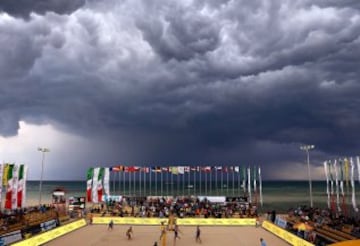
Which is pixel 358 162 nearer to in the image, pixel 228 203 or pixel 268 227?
pixel 268 227

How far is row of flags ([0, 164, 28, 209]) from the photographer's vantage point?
4078 cm

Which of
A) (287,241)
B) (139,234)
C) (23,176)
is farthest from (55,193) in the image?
(287,241)

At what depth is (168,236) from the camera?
129 feet

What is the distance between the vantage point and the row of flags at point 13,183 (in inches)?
1605

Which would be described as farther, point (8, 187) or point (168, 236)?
point (8, 187)

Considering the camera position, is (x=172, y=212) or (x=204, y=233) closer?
(x=204, y=233)

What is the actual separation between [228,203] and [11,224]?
3462cm

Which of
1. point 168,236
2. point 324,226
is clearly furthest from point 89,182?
point 324,226

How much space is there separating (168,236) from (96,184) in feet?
69.4

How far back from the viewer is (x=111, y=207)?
57.8m

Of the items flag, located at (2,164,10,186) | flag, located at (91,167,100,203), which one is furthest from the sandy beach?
flag, located at (91,167,100,203)

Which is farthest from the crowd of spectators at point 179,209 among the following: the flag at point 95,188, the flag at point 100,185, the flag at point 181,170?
the flag at point 181,170

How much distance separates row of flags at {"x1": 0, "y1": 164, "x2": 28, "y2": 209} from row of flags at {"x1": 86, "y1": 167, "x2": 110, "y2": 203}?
528 inches

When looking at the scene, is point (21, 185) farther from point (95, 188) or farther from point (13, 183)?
point (95, 188)
